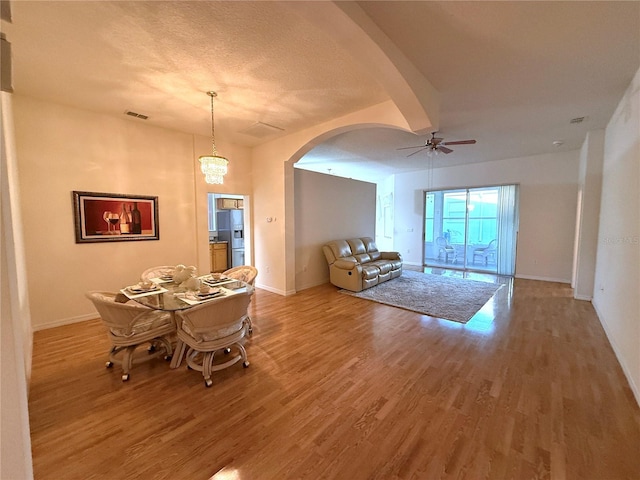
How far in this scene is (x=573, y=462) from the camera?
5.29 ft

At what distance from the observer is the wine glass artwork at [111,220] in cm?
395

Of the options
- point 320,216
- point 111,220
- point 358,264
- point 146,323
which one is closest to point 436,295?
point 358,264

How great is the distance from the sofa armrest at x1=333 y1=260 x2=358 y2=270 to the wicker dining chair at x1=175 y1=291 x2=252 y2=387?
3040mm

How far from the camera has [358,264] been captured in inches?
211

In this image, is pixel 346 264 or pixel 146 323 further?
pixel 346 264

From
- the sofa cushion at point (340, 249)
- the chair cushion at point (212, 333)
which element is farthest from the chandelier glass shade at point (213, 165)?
the sofa cushion at point (340, 249)

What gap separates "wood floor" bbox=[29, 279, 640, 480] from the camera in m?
1.60

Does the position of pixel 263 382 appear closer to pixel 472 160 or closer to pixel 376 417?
pixel 376 417

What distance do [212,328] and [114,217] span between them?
120 inches

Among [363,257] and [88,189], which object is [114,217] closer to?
[88,189]

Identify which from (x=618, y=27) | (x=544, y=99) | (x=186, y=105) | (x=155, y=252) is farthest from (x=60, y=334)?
(x=544, y=99)

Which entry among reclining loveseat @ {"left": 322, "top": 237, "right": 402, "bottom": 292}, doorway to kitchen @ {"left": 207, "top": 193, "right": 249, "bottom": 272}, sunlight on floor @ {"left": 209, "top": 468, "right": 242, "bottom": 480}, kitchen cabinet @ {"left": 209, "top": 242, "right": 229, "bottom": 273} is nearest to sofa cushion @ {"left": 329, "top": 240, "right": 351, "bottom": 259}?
reclining loveseat @ {"left": 322, "top": 237, "right": 402, "bottom": 292}

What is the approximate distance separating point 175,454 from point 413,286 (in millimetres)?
4958

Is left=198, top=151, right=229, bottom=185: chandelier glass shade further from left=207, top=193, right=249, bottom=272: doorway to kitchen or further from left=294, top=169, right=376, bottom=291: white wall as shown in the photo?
left=207, top=193, right=249, bottom=272: doorway to kitchen
